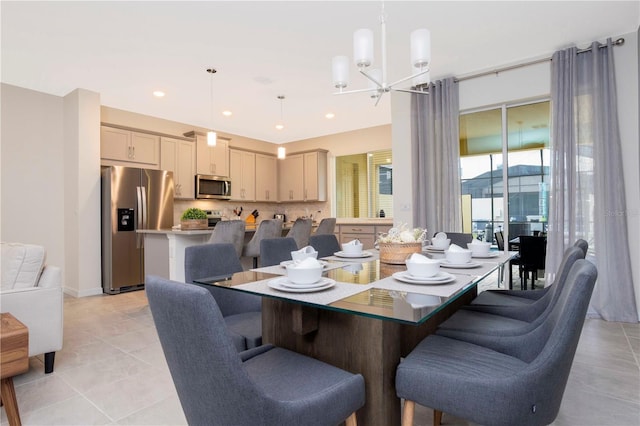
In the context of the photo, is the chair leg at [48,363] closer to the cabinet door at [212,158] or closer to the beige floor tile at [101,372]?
the beige floor tile at [101,372]

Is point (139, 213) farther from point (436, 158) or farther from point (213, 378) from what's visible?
point (213, 378)

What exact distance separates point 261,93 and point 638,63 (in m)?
3.98

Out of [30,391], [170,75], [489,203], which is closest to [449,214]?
[489,203]

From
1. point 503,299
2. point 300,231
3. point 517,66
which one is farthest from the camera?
point 300,231

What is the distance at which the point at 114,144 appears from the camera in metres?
5.09

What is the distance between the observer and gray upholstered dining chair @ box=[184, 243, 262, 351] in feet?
6.34

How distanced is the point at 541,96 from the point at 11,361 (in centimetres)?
483

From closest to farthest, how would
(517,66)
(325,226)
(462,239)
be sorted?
(462,239) → (517,66) → (325,226)

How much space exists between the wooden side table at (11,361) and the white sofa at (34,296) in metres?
0.45

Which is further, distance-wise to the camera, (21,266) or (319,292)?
(21,266)

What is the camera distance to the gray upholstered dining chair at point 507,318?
154 centimetres

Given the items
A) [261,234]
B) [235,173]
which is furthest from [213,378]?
[235,173]

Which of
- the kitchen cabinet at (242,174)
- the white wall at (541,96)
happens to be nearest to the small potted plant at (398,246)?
the white wall at (541,96)

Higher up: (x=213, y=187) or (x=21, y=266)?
(x=213, y=187)
